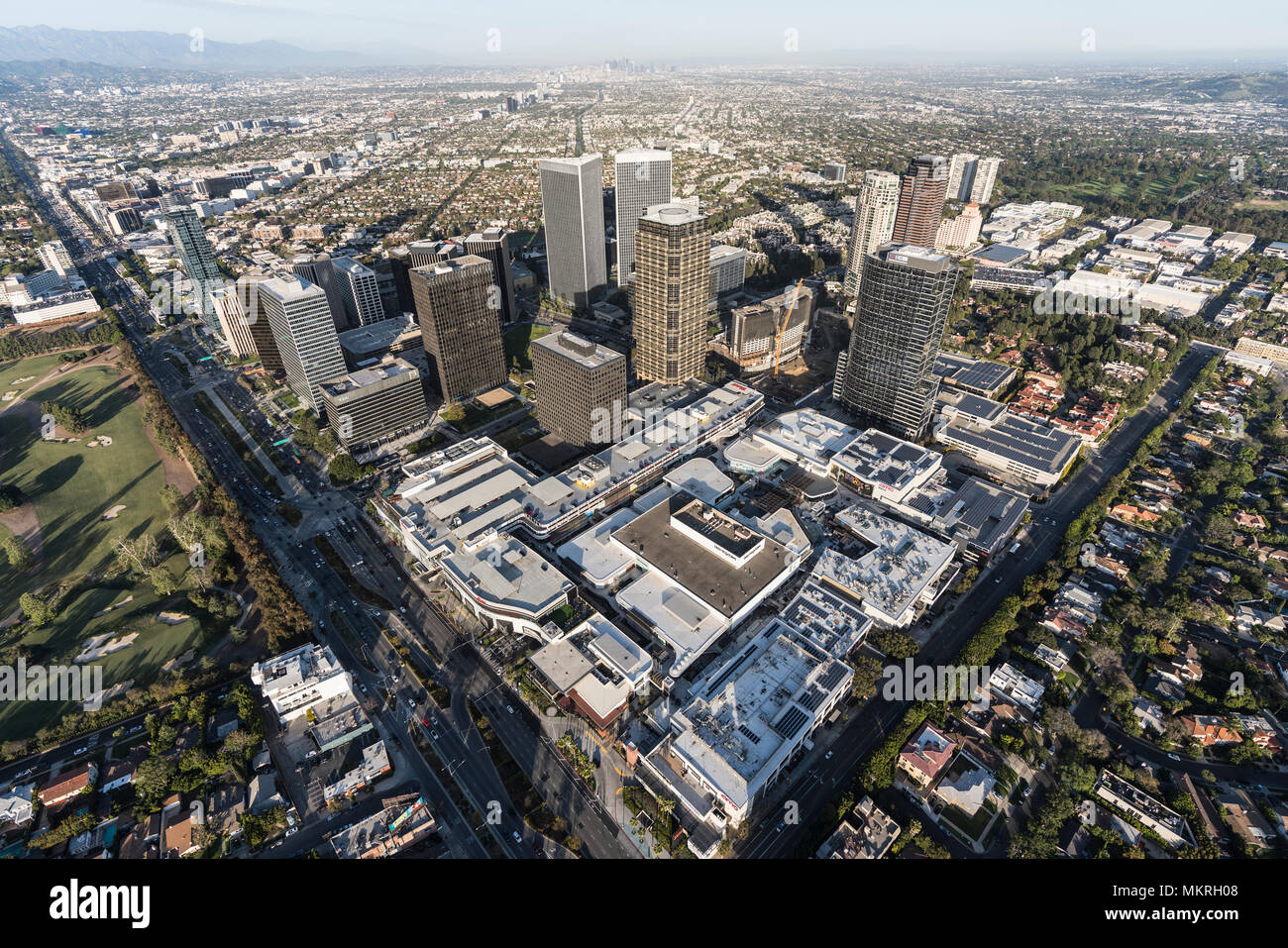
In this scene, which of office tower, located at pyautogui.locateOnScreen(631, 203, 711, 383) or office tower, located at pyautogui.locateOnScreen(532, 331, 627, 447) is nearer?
office tower, located at pyautogui.locateOnScreen(532, 331, 627, 447)

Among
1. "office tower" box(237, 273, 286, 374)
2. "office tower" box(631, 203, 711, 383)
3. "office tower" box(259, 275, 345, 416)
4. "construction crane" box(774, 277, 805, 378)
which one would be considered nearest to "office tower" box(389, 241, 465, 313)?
"office tower" box(259, 275, 345, 416)

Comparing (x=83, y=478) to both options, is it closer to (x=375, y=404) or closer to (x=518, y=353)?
(x=375, y=404)

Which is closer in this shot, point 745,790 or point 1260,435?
point 745,790

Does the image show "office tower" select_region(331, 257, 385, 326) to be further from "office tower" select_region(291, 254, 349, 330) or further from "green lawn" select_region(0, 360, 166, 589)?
"green lawn" select_region(0, 360, 166, 589)
